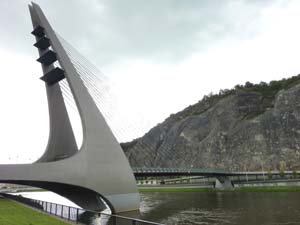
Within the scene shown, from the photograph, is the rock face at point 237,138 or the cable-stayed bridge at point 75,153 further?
the rock face at point 237,138

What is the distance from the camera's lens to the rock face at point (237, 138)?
264ft

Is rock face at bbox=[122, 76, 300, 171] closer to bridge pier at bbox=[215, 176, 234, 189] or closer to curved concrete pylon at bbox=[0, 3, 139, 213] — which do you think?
bridge pier at bbox=[215, 176, 234, 189]

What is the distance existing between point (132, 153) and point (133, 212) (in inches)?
3405

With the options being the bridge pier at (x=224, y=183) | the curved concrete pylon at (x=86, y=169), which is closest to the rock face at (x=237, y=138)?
the bridge pier at (x=224, y=183)

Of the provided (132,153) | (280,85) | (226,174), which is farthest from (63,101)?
(280,85)

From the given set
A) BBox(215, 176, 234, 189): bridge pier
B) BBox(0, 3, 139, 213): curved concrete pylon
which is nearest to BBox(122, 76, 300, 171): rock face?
BBox(215, 176, 234, 189): bridge pier

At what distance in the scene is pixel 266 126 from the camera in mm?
86062

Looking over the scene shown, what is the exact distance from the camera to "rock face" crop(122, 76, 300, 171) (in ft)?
264

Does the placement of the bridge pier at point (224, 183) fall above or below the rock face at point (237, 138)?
below

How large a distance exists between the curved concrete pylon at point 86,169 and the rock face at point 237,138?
58.5 meters

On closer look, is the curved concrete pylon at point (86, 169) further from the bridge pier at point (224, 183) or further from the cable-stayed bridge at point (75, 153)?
the bridge pier at point (224, 183)

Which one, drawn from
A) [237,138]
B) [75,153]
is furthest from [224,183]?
[75,153]

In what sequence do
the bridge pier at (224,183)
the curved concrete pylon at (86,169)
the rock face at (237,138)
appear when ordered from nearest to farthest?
the curved concrete pylon at (86,169) → the bridge pier at (224,183) → the rock face at (237,138)

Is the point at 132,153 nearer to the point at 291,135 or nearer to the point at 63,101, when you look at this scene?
the point at 291,135
